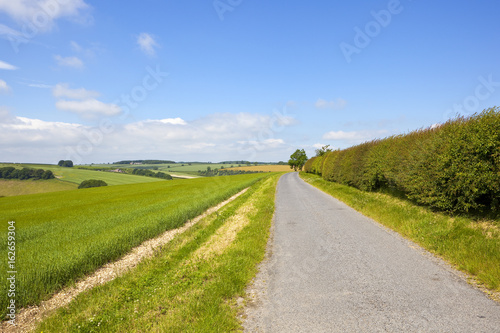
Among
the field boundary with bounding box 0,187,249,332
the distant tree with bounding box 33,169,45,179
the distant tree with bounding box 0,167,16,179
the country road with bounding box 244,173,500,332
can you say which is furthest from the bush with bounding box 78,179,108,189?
the country road with bounding box 244,173,500,332

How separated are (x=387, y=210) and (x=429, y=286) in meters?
7.35

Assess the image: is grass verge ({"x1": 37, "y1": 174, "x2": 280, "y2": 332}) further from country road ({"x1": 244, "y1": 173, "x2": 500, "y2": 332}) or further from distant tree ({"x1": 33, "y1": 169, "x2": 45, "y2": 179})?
distant tree ({"x1": 33, "y1": 169, "x2": 45, "y2": 179})

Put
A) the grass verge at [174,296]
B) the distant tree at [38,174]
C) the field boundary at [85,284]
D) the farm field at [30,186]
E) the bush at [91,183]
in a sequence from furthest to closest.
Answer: the distant tree at [38,174] → the bush at [91,183] → the farm field at [30,186] → the field boundary at [85,284] → the grass verge at [174,296]

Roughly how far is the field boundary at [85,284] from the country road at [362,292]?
4820 mm

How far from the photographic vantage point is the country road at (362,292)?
12.2ft

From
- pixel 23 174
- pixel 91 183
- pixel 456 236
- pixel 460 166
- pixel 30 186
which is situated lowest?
pixel 30 186

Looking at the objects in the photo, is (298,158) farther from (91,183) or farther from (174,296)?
(174,296)

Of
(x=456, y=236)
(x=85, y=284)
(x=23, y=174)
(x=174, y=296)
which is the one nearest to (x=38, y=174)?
(x=23, y=174)

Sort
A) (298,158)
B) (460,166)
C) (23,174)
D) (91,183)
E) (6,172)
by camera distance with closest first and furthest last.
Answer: (460,166) < (91,183) < (6,172) < (23,174) < (298,158)

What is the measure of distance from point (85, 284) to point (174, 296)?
13.0 feet

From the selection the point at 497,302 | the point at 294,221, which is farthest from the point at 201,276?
the point at 294,221

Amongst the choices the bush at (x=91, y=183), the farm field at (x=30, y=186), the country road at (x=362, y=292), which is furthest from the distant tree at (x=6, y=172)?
the country road at (x=362, y=292)

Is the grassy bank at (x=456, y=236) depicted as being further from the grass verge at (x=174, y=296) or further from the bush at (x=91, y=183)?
the bush at (x=91, y=183)

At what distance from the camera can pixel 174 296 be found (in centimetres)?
508
